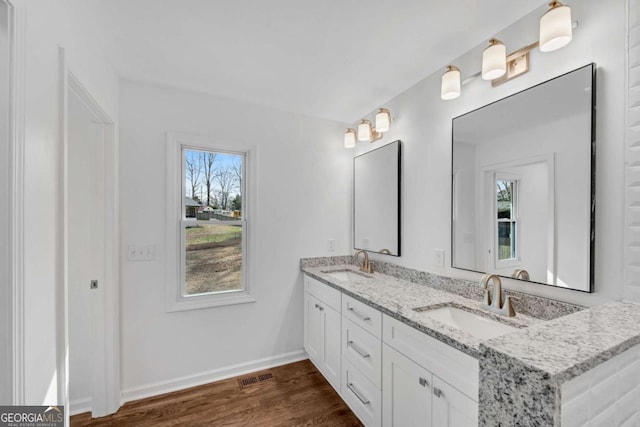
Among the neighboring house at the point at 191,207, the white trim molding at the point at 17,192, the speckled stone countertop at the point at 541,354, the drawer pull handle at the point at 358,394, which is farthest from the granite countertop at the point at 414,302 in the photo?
the white trim molding at the point at 17,192

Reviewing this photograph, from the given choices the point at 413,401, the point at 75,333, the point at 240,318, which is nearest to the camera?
the point at 413,401

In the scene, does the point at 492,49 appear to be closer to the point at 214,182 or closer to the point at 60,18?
the point at 60,18

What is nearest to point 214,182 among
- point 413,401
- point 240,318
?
point 240,318

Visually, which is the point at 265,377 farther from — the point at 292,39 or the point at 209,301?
the point at 292,39

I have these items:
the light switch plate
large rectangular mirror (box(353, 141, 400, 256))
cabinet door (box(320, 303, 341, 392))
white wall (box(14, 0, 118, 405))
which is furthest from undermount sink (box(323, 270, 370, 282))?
white wall (box(14, 0, 118, 405))

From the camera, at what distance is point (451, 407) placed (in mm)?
1115

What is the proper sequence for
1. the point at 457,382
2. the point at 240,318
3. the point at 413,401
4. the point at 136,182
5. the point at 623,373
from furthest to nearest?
the point at 240,318 < the point at 136,182 < the point at 413,401 < the point at 457,382 < the point at 623,373

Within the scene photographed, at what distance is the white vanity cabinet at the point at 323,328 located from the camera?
6.64 feet

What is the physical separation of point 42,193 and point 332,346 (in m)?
1.91

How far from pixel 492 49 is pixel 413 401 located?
181 cm

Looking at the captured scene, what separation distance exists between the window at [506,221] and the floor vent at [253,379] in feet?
6.58

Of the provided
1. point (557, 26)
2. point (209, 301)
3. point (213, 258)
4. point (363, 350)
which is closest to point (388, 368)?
point (363, 350)

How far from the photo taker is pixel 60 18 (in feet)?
3.63

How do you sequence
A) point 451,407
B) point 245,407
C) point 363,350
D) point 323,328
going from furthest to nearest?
point 323,328
point 245,407
point 363,350
point 451,407
